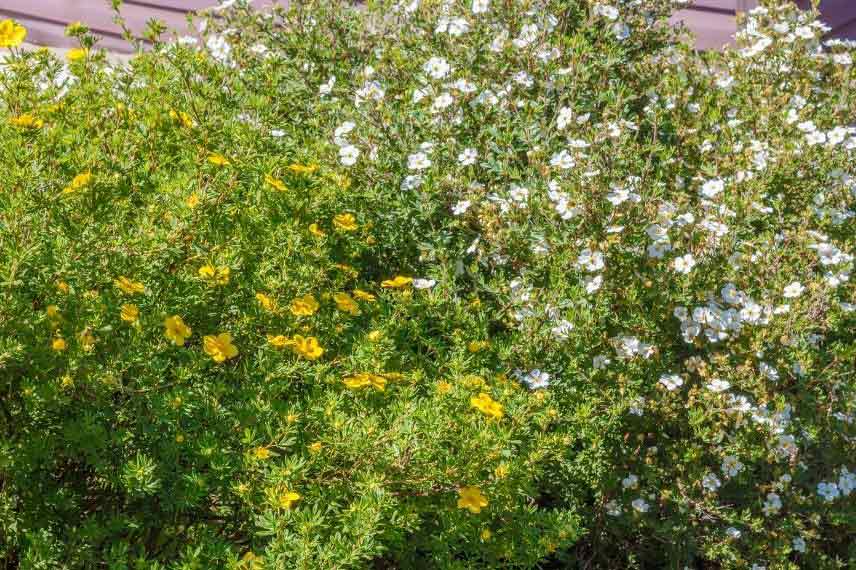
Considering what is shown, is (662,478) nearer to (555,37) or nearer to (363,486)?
(363,486)

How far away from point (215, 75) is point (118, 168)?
85cm

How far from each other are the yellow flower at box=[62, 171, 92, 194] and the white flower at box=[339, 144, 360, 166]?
1.06m

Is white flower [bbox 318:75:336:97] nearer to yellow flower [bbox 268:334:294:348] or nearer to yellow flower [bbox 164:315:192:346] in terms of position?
yellow flower [bbox 268:334:294:348]

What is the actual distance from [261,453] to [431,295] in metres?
0.96

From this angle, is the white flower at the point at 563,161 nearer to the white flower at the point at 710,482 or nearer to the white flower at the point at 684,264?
the white flower at the point at 684,264

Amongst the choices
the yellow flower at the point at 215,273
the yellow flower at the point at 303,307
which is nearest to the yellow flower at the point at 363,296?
the yellow flower at the point at 303,307

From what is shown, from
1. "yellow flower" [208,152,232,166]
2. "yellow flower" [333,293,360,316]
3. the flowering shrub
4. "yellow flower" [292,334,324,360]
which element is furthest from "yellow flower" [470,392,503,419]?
"yellow flower" [208,152,232,166]

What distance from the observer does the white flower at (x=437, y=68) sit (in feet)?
11.5

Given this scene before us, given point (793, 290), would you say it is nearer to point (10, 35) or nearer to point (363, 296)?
point (363, 296)

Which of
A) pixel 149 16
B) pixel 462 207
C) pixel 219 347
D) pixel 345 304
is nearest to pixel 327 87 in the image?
pixel 462 207

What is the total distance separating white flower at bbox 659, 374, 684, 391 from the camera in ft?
10.3

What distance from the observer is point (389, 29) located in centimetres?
425

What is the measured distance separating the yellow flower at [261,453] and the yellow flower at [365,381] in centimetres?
29

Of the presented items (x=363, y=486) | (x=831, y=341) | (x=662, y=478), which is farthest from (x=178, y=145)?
(x=831, y=341)
